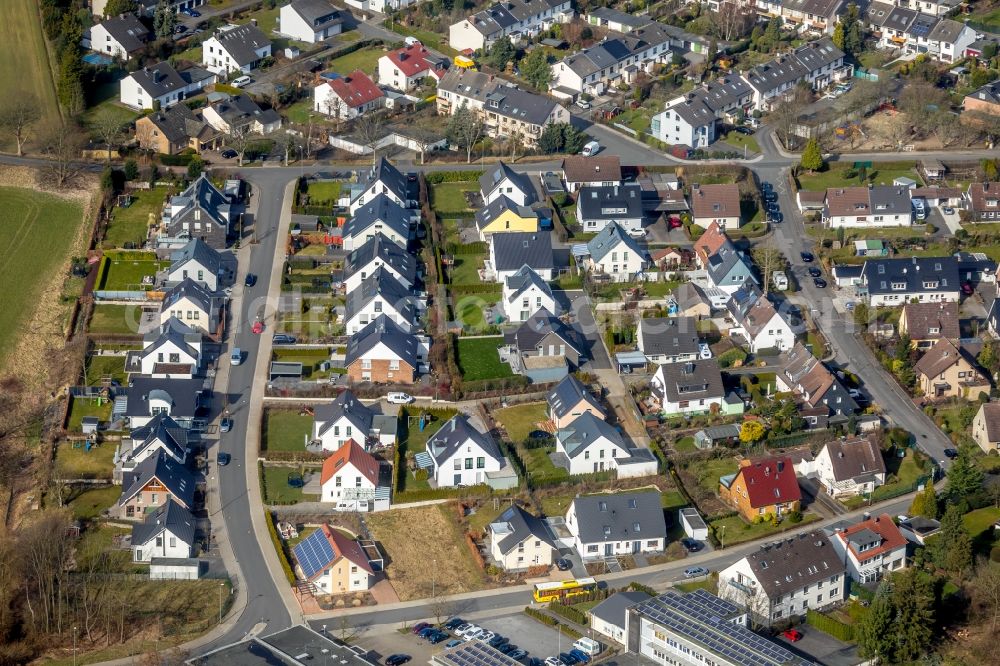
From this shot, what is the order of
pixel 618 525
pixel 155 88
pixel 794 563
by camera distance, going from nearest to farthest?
pixel 794 563, pixel 618 525, pixel 155 88

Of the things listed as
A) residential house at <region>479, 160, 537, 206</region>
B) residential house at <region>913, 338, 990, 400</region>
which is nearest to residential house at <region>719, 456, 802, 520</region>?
residential house at <region>913, 338, 990, 400</region>

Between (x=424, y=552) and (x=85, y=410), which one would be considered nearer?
(x=424, y=552)

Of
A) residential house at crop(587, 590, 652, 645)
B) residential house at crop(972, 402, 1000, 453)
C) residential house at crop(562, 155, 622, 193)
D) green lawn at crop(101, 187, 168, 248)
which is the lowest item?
residential house at crop(587, 590, 652, 645)

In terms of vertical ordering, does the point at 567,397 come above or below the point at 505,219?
below

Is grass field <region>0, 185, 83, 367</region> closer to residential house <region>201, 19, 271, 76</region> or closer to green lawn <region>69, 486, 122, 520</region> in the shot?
green lawn <region>69, 486, 122, 520</region>

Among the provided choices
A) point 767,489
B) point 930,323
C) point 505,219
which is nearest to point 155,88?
point 505,219

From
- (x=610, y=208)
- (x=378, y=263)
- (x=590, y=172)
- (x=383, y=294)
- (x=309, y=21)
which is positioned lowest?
(x=383, y=294)

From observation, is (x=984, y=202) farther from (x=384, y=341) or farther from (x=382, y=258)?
(x=384, y=341)

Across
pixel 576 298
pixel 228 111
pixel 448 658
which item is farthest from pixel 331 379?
pixel 228 111
